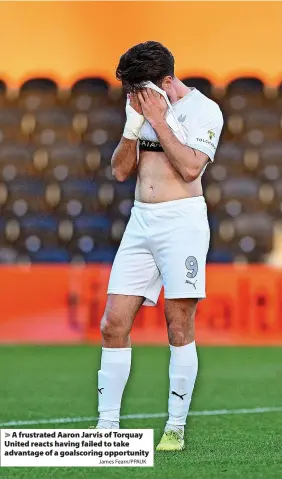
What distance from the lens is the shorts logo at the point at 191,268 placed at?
4.80 metres

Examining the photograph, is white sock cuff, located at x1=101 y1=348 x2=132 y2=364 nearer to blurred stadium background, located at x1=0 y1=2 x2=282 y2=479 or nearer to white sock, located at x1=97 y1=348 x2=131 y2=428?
white sock, located at x1=97 y1=348 x2=131 y2=428

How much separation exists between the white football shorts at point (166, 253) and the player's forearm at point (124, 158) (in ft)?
0.55

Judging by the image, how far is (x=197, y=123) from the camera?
4855 millimetres

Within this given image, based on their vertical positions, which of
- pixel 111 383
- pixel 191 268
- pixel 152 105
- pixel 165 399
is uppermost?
pixel 152 105

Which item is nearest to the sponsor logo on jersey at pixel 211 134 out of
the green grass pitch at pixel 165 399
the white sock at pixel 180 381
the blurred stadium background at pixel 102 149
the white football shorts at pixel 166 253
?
the white football shorts at pixel 166 253

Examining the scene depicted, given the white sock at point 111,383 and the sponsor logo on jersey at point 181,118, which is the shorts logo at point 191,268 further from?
the sponsor logo on jersey at point 181,118

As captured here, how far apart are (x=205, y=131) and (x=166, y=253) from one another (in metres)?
0.53

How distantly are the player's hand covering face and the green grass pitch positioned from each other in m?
1.36

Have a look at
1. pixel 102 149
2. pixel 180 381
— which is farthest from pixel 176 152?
pixel 102 149

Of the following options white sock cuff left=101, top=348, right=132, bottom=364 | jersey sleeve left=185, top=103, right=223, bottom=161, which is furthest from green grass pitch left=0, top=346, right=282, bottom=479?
jersey sleeve left=185, top=103, right=223, bottom=161

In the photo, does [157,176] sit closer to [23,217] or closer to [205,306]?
[205,306]

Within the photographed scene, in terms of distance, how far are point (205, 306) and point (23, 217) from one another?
10.4 feet

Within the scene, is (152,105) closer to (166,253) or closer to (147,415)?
(166,253)

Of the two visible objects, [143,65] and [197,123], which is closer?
[143,65]
